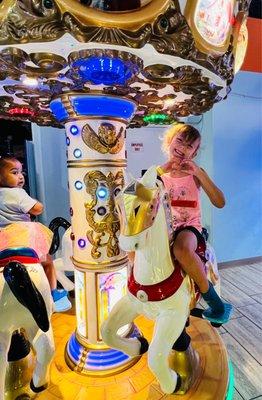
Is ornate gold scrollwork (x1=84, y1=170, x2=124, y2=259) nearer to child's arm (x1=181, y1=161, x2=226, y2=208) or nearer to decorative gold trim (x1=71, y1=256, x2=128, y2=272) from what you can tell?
decorative gold trim (x1=71, y1=256, x2=128, y2=272)

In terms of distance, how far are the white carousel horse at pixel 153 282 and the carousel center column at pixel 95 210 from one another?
0.38 m

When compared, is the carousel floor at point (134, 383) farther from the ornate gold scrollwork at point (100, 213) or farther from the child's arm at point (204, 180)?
the child's arm at point (204, 180)

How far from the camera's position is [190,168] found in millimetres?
1442

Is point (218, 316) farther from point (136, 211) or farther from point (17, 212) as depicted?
point (17, 212)

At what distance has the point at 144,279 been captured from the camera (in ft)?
3.90

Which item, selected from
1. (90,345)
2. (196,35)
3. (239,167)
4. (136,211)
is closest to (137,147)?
(239,167)

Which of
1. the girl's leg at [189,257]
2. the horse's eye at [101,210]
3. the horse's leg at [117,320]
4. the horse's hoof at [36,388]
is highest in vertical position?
the horse's eye at [101,210]

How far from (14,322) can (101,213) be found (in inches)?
26.8

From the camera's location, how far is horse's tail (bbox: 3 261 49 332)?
1.15 m

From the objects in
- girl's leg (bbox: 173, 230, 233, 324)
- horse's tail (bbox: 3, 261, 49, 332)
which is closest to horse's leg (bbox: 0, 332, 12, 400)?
horse's tail (bbox: 3, 261, 49, 332)

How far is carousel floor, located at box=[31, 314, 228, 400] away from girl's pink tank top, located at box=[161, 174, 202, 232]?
85 cm

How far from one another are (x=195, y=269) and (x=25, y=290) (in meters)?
0.75

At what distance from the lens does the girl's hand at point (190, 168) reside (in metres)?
1.43

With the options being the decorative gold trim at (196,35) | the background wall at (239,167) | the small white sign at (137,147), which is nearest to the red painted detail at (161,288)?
the decorative gold trim at (196,35)
